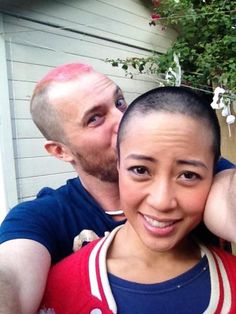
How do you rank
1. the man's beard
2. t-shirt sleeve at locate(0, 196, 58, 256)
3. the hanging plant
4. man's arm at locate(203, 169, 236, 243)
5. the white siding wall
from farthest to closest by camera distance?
the hanging plant, the white siding wall, the man's beard, t-shirt sleeve at locate(0, 196, 58, 256), man's arm at locate(203, 169, 236, 243)

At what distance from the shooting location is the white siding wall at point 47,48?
3.45 metres

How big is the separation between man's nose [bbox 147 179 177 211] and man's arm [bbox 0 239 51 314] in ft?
1.15

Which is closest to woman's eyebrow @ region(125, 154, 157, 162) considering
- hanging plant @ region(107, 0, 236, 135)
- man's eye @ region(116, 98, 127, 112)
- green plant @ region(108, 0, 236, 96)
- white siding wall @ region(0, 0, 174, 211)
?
man's eye @ region(116, 98, 127, 112)

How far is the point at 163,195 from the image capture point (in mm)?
1053

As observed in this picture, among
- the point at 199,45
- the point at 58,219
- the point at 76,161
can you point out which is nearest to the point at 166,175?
the point at 58,219

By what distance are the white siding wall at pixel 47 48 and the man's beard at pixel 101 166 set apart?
1.75m

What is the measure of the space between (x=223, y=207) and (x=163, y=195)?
0.13 metres

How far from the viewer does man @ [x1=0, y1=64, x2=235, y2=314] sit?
1.42m

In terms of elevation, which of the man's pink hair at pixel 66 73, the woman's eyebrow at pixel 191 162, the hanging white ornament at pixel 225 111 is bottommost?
the hanging white ornament at pixel 225 111

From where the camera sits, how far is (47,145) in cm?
186

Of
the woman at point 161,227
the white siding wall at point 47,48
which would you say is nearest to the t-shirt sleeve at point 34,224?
the woman at point 161,227

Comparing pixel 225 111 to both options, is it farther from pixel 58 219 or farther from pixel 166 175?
pixel 166 175

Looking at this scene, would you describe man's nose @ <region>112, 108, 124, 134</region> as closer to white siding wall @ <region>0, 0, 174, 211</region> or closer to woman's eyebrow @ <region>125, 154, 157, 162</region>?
woman's eyebrow @ <region>125, 154, 157, 162</region>

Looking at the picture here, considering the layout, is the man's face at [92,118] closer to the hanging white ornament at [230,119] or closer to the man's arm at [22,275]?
the man's arm at [22,275]
